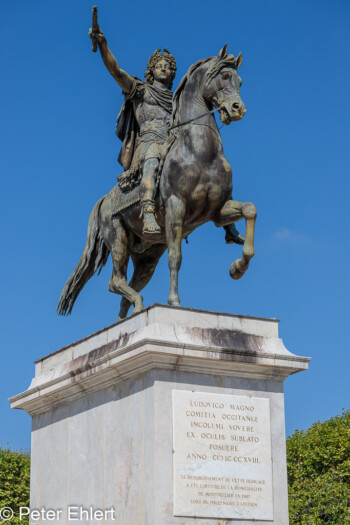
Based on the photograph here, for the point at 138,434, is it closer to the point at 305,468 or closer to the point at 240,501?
the point at 240,501

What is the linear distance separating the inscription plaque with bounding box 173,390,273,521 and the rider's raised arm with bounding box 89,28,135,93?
542 cm

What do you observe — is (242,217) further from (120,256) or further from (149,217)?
(120,256)

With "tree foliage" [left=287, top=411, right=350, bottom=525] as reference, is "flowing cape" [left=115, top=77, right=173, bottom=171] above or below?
above

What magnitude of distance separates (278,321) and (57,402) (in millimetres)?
3477

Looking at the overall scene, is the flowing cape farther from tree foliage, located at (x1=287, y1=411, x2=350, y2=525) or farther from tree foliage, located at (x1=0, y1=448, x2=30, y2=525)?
tree foliage, located at (x1=0, y1=448, x2=30, y2=525)

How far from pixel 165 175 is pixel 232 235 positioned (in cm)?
137

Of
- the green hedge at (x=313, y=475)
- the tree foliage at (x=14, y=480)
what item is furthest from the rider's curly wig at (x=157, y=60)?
the tree foliage at (x=14, y=480)

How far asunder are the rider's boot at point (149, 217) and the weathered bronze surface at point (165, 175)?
14 mm

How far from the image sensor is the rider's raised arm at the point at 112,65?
15211 mm

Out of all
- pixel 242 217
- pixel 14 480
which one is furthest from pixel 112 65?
pixel 14 480

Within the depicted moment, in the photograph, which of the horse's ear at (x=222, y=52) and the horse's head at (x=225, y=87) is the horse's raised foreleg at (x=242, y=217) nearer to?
the horse's head at (x=225, y=87)

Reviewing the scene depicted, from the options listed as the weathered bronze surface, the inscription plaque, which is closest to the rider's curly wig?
the weathered bronze surface

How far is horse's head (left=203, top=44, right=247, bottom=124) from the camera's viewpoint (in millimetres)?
13898

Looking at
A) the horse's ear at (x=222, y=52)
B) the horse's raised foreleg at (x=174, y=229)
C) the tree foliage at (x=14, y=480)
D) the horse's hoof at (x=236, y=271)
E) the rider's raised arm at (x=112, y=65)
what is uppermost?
the rider's raised arm at (x=112, y=65)
